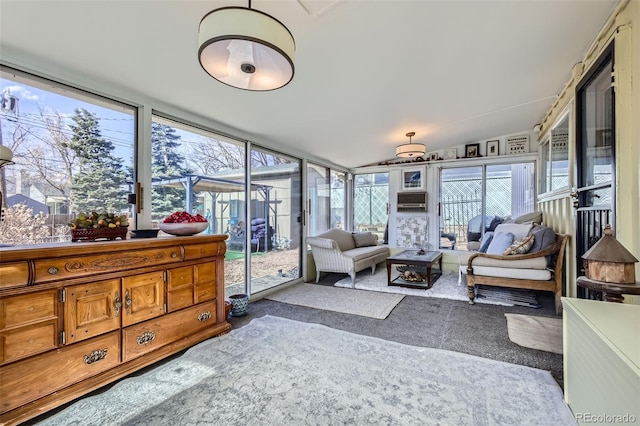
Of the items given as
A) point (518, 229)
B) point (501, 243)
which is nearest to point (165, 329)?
point (501, 243)

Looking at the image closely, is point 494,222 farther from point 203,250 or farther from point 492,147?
point 203,250

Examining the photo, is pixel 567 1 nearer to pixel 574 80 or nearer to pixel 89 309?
pixel 574 80

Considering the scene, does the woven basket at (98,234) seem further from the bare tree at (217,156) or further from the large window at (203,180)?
the bare tree at (217,156)

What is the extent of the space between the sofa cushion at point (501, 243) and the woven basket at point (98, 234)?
4119mm

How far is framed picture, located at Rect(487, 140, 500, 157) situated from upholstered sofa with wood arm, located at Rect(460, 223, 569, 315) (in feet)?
7.72

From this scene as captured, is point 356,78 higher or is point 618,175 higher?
point 356,78

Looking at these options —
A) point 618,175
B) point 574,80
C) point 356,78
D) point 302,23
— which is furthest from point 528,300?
point 302,23

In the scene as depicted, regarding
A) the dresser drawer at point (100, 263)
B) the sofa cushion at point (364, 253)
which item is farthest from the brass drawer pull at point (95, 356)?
the sofa cushion at point (364, 253)

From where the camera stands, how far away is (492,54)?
2.47m

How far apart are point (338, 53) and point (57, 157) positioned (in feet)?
7.33

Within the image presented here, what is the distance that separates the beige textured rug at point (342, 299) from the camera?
3186mm

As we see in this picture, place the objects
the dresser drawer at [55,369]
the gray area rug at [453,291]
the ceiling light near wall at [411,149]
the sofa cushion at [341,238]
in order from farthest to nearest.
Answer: the sofa cushion at [341,238]
the ceiling light near wall at [411,149]
the gray area rug at [453,291]
the dresser drawer at [55,369]

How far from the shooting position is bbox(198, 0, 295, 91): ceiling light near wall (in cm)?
126

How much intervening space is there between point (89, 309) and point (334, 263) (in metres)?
3.20
